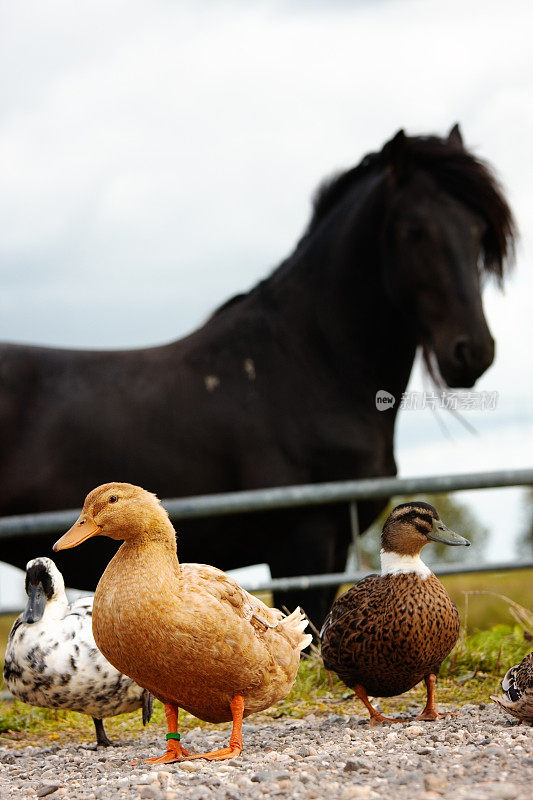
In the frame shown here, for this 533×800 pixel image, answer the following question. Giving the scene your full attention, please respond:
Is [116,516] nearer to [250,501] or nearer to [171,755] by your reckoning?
[171,755]

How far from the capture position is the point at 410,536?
3867mm

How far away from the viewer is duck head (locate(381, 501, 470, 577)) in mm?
3863

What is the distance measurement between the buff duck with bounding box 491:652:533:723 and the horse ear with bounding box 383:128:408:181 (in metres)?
2.69

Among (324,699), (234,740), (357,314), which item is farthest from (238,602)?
(357,314)

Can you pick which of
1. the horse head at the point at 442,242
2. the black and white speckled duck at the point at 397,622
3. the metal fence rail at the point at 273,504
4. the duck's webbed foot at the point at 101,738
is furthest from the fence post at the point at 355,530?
the duck's webbed foot at the point at 101,738

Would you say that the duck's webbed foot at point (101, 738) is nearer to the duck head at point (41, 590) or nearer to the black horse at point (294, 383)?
the duck head at point (41, 590)

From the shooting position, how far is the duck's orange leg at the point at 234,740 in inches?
124

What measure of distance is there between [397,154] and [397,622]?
257cm

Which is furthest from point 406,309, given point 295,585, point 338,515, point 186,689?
point 186,689

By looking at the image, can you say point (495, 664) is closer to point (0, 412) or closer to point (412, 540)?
point (412, 540)

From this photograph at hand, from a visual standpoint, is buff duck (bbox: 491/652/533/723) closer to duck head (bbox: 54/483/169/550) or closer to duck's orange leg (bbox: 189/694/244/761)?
duck's orange leg (bbox: 189/694/244/761)

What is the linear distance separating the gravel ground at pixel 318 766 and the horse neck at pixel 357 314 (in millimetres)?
1931

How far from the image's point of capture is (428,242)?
16.5 ft

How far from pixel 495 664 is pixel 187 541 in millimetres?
1662
